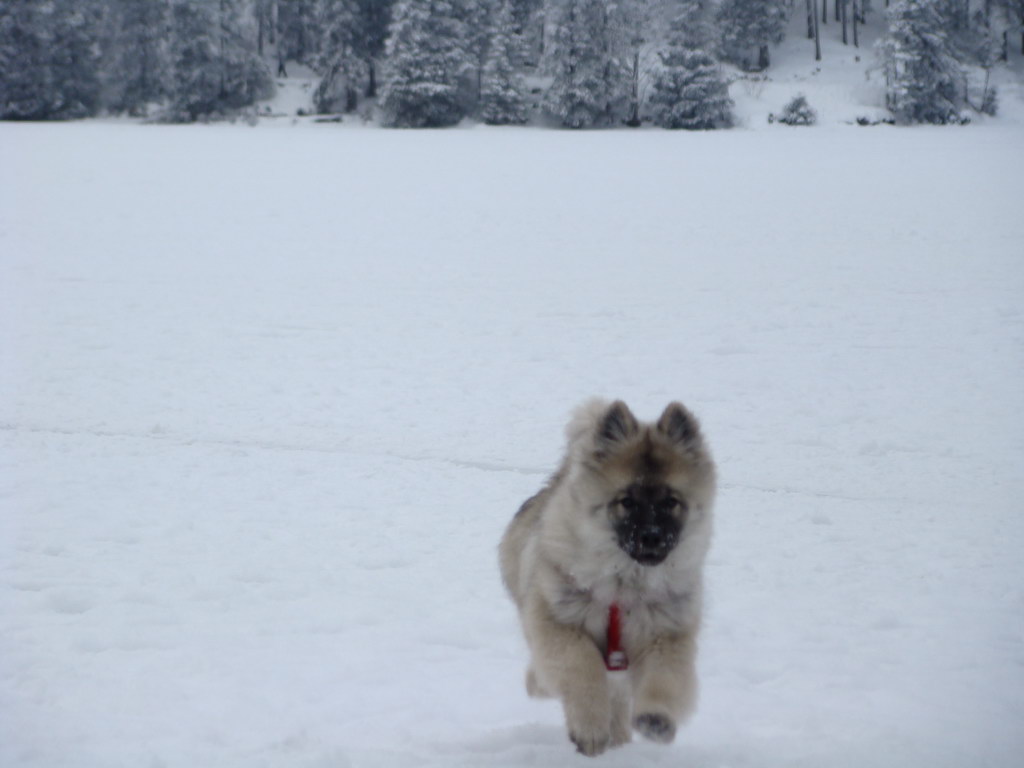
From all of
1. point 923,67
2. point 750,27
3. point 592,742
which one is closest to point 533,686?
point 592,742

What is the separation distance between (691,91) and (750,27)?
1379 centimetres

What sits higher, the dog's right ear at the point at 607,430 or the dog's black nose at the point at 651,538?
the dog's right ear at the point at 607,430

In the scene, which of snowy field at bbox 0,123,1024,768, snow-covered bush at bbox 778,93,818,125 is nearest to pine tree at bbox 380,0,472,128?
snow-covered bush at bbox 778,93,818,125

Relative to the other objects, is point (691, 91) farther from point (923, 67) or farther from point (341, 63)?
point (341, 63)

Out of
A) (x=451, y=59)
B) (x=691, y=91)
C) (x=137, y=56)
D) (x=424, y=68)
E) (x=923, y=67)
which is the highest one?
(x=137, y=56)

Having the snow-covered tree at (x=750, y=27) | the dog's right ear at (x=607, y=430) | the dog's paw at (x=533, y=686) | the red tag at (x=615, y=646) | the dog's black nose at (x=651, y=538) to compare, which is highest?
the snow-covered tree at (x=750, y=27)

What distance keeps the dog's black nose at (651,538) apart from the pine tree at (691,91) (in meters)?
36.3

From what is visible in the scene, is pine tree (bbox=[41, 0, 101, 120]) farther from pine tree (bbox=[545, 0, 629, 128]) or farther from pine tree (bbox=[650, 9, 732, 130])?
pine tree (bbox=[650, 9, 732, 130])

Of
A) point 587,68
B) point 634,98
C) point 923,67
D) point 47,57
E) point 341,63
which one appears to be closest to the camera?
point 923,67

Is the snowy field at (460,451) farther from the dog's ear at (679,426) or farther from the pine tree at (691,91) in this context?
the pine tree at (691,91)

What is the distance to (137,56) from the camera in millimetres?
42969

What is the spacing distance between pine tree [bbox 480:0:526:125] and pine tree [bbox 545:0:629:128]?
1.93 metres

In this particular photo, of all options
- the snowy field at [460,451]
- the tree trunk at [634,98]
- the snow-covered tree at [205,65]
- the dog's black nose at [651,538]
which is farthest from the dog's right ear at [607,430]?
the snow-covered tree at [205,65]

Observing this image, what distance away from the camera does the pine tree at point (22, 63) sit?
37625 mm
